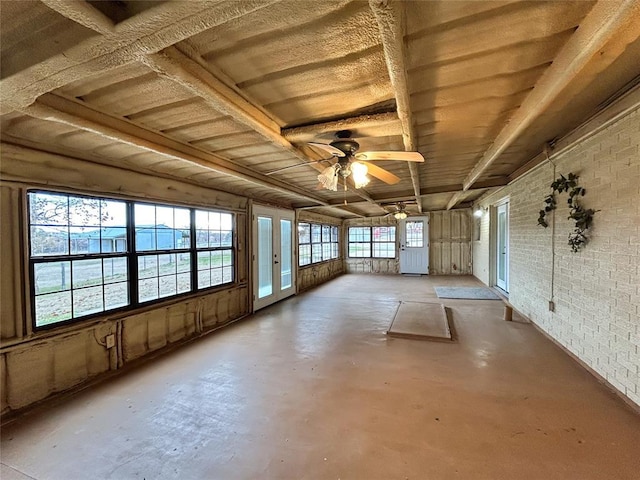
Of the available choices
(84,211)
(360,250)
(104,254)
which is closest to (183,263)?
(104,254)

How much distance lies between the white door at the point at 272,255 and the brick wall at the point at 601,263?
456 centimetres

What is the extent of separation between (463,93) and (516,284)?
424 centimetres

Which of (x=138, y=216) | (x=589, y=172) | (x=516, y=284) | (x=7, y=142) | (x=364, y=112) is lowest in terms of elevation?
(x=516, y=284)

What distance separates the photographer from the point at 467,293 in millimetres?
6625

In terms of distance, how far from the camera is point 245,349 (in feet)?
11.9

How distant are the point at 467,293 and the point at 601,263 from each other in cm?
422

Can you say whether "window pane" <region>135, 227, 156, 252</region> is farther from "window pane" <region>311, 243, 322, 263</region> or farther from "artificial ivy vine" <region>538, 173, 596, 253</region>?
"window pane" <region>311, 243, 322, 263</region>

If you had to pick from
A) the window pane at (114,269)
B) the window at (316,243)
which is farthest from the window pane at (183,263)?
the window at (316,243)

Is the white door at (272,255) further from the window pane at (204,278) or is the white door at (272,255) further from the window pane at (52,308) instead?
the window pane at (52,308)

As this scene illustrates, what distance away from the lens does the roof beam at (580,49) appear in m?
1.22

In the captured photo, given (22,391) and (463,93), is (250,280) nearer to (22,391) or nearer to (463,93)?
(22,391)

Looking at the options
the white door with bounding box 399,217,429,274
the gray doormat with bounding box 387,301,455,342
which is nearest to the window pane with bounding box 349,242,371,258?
the white door with bounding box 399,217,429,274

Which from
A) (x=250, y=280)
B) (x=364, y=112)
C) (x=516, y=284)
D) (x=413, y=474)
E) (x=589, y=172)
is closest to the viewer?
(x=413, y=474)

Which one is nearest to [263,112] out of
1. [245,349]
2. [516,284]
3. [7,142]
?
[7,142]
